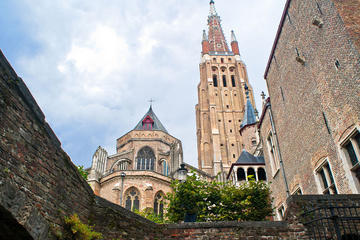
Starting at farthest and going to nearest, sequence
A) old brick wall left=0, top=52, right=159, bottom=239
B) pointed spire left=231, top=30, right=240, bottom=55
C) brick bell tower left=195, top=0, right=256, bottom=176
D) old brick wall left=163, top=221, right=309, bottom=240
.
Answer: pointed spire left=231, top=30, right=240, bottom=55 < brick bell tower left=195, top=0, right=256, bottom=176 < old brick wall left=163, top=221, right=309, bottom=240 < old brick wall left=0, top=52, right=159, bottom=239

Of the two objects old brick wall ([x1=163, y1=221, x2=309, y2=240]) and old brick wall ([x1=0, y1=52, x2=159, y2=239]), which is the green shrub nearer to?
old brick wall ([x1=0, y1=52, x2=159, y2=239])

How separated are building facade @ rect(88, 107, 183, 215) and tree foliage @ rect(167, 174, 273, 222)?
7538 mm

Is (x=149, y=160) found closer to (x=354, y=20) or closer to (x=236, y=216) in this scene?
(x=236, y=216)

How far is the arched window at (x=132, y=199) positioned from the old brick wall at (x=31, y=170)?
20.8m

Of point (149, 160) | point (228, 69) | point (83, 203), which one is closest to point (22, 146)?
point (83, 203)

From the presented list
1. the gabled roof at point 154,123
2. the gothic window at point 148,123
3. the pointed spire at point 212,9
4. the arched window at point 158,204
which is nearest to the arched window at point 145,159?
the gabled roof at point 154,123

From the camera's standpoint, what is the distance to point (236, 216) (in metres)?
13.6

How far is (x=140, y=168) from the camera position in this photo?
36.3m

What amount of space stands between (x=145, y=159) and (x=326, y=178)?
28.6 meters

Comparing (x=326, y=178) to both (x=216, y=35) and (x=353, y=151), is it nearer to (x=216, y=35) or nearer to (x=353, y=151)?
(x=353, y=151)

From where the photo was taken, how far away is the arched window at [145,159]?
36.7 m

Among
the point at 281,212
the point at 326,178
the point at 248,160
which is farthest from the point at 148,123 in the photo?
the point at 326,178

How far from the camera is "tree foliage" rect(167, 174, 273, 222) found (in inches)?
536

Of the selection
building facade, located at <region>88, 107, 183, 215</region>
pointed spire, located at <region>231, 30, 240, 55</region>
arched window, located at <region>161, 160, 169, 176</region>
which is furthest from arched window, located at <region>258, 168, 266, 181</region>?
pointed spire, located at <region>231, 30, 240, 55</region>
